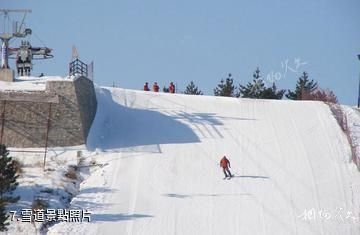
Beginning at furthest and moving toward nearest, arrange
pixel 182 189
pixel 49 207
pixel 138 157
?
pixel 138 157
pixel 182 189
pixel 49 207

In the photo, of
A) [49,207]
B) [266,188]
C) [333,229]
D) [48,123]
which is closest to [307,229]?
[333,229]

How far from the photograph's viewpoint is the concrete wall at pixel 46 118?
1404 inches

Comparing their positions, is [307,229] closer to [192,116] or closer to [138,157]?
[138,157]

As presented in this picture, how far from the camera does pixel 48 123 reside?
3584 cm

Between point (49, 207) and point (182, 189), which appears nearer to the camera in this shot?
point (49, 207)

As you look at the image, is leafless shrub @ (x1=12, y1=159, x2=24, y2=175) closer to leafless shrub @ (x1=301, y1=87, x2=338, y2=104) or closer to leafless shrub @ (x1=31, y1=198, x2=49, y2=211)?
leafless shrub @ (x1=31, y1=198, x2=49, y2=211)

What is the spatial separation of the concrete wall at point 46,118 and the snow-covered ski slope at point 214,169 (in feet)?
3.79

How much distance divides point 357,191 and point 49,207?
42.4 feet

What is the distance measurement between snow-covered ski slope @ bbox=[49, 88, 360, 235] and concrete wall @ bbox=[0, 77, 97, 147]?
1.15m

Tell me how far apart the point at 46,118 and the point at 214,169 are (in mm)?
8001

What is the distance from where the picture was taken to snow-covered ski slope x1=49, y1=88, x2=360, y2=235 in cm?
2956

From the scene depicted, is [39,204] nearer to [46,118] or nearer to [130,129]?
[46,118]

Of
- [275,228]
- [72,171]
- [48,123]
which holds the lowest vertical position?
[275,228]

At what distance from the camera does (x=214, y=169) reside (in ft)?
114
